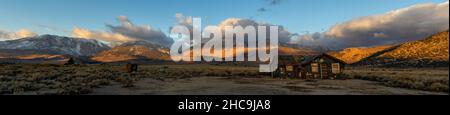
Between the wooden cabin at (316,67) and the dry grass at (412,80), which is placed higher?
the wooden cabin at (316,67)

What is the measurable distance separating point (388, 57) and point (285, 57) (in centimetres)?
8996

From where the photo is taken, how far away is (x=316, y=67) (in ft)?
115

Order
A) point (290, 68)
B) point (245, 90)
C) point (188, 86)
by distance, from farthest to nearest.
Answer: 1. point (290, 68)
2. point (188, 86)
3. point (245, 90)

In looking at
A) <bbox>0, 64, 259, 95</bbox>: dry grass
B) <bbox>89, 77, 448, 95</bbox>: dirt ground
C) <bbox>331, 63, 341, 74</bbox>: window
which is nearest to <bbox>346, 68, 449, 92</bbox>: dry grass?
<bbox>89, 77, 448, 95</bbox>: dirt ground

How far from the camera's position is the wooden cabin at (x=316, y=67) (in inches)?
1362

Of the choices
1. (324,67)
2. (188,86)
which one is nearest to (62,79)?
(188,86)

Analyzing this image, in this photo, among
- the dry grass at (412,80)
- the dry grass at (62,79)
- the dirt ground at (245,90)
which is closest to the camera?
the dry grass at (62,79)

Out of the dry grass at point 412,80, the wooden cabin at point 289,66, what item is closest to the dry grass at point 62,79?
the wooden cabin at point 289,66

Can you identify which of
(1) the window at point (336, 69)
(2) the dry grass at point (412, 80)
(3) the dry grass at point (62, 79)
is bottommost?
(2) the dry grass at point (412, 80)

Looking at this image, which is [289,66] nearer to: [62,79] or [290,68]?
[290,68]

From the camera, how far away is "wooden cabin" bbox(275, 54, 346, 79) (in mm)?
34594

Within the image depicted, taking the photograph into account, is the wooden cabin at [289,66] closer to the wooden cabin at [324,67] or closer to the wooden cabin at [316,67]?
the wooden cabin at [316,67]
